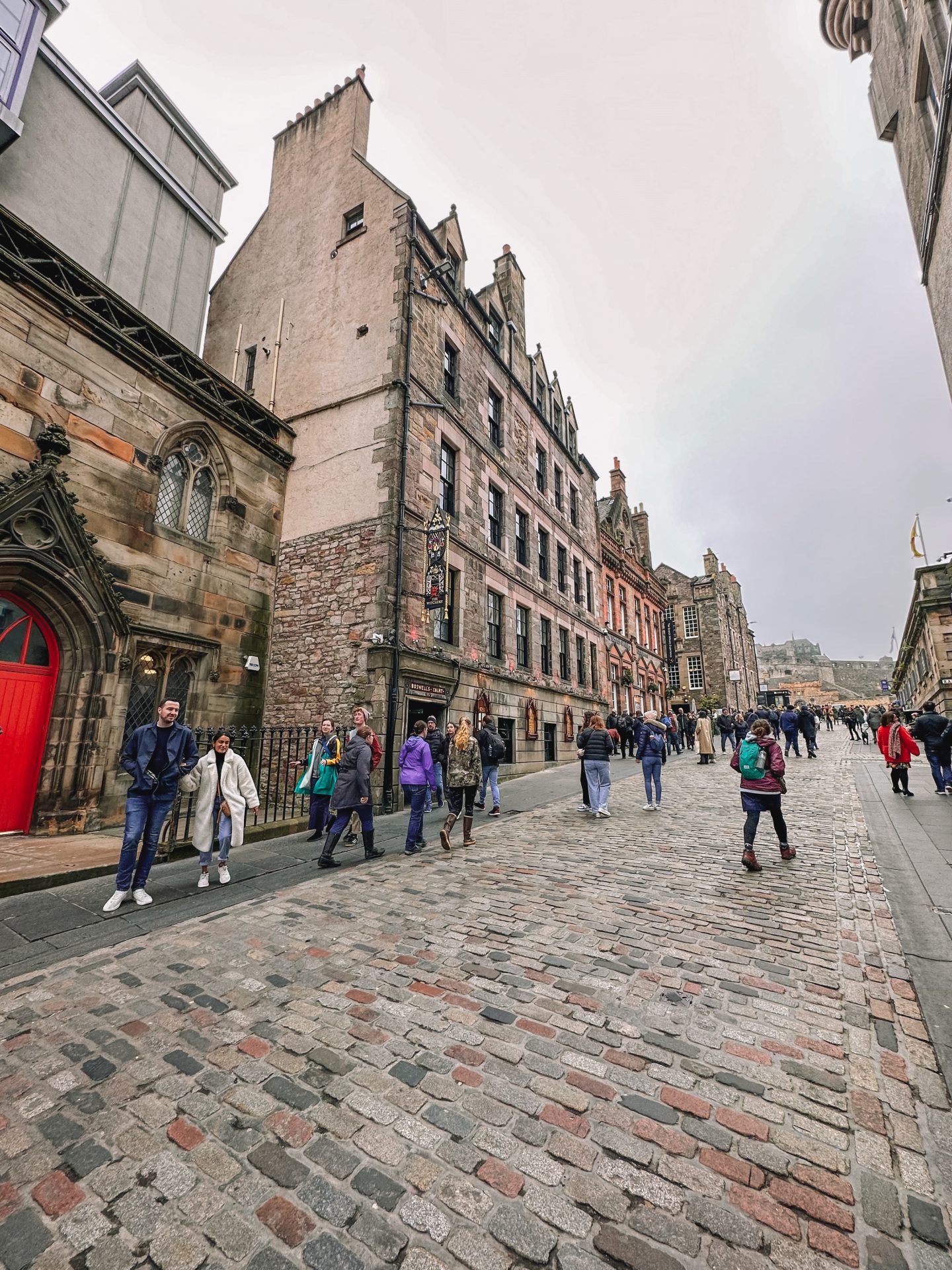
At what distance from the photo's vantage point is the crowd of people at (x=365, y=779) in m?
5.33

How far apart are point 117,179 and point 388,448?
9.57 m

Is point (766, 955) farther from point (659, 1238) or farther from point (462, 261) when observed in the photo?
point (462, 261)

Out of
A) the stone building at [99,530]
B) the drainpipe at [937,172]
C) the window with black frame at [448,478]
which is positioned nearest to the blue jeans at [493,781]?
the stone building at [99,530]

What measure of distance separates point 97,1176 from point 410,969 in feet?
6.56

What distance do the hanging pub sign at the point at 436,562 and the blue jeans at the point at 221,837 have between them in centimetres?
685

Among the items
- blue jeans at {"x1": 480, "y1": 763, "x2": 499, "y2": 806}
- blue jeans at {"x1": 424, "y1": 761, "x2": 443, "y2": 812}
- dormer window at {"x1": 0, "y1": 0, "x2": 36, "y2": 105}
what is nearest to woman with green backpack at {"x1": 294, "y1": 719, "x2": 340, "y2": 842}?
blue jeans at {"x1": 424, "y1": 761, "x2": 443, "y2": 812}

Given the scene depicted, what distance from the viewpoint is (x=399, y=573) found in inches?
474

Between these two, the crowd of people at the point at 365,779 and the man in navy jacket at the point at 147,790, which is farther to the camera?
the crowd of people at the point at 365,779

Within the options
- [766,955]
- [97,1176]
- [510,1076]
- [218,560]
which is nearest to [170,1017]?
[97,1176]

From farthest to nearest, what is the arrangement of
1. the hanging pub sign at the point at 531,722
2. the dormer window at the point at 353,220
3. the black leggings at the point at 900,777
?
1. the hanging pub sign at the point at 531,722
2. the dormer window at the point at 353,220
3. the black leggings at the point at 900,777

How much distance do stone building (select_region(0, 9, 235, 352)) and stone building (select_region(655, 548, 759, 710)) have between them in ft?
119

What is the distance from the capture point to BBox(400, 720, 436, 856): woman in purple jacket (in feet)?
24.8

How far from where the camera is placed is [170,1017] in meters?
3.17

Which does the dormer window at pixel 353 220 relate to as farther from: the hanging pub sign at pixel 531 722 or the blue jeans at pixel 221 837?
the blue jeans at pixel 221 837
